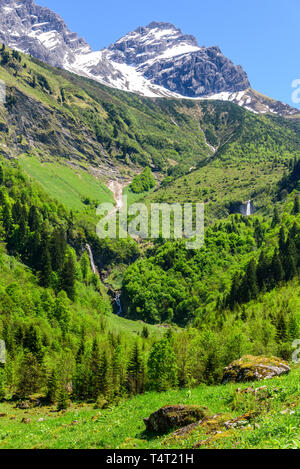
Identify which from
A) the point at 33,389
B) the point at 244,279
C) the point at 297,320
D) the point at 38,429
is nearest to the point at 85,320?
A: the point at 33,389

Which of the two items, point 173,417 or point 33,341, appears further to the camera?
point 33,341

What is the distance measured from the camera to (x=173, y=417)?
25906 millimetres

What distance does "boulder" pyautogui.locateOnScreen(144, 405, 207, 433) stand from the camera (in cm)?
2535

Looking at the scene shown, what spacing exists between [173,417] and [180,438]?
4.26 m

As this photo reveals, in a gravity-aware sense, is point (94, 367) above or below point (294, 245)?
below

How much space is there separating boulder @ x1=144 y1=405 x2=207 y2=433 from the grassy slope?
2.95ft

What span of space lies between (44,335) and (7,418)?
4674 cm

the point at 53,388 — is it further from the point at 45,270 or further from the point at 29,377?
the point at 45,270

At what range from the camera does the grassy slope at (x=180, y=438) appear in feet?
53.8

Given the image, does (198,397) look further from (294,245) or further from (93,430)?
(294,245)

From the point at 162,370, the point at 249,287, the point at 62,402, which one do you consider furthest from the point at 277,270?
the point at 62,402

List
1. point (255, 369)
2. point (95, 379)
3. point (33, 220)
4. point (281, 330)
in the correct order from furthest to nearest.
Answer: point (33, 220), point (281, 330), point (95, 379), point (255, 369)

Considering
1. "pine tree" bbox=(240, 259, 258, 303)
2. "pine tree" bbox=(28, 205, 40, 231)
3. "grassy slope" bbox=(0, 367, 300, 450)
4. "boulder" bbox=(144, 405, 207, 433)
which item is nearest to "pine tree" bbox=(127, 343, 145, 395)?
"grassy slope" bbox=(0, 367, 300, 450)
